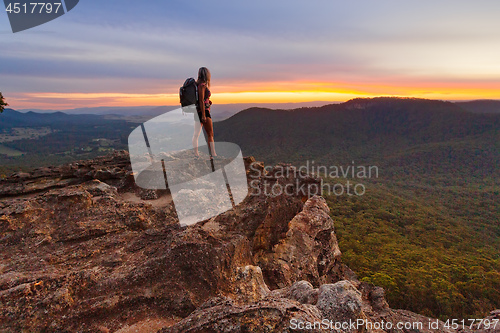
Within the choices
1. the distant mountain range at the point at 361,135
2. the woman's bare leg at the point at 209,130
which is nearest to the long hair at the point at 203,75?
the woman's bare leg at the point at 209,130

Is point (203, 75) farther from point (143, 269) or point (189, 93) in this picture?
point (143, 269)

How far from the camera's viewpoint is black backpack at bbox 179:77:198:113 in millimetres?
8625

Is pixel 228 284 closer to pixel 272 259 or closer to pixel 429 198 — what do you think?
pixel 272 259

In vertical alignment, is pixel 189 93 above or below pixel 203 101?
above

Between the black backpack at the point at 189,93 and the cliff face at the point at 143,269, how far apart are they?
336 cm

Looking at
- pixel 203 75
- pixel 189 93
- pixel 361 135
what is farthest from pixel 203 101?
pixel 361 135

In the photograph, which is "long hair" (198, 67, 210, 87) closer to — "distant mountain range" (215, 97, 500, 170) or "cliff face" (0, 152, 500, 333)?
"cliff face" (0, 152, 500, 333)

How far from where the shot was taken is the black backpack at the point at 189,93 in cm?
862

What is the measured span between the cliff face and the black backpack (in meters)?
3.36

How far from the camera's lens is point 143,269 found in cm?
536

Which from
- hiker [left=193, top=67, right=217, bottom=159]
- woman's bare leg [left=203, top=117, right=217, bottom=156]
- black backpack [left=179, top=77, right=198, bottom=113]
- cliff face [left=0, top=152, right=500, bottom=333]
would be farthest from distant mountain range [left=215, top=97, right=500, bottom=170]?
cliff face [left=0, top=152, right=500, bottom=333]

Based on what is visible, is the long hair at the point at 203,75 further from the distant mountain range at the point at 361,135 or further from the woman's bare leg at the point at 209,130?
the distant mountain range at the point at 361,135

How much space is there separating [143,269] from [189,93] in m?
5.63

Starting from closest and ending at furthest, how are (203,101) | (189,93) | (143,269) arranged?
1. (143,269)
2. (189,93)
3. (203,101)
